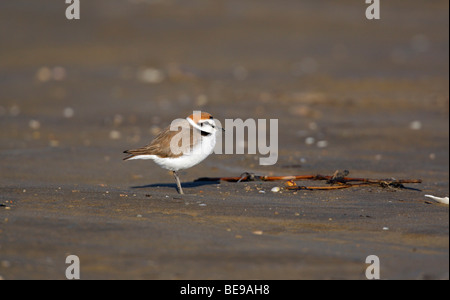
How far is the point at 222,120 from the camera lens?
11570mm

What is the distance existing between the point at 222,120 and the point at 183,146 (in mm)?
4561

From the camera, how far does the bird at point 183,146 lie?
7.06 m

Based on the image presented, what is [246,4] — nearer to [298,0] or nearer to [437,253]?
[298,0]

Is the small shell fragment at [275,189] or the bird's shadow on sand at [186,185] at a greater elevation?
the bird's shadow on sand at [186,185]

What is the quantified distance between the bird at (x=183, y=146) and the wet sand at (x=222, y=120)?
371 millimetres

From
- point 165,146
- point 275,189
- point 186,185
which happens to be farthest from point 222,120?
point 275,189

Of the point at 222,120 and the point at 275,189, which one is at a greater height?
the point at 222,120

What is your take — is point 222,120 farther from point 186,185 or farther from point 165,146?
point 165,146

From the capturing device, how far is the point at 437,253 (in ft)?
16.5

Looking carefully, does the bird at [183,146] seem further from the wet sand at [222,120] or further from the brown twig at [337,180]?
the brown twig at [337,180]

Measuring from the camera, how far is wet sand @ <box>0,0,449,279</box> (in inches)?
197

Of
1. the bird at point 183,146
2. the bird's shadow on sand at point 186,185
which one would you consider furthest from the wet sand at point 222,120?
the bird at point 183,146
